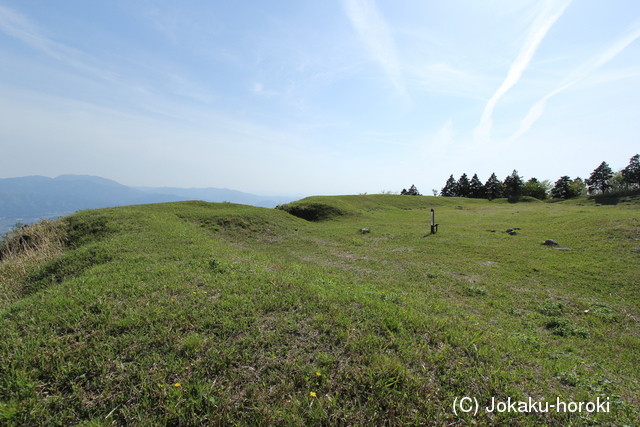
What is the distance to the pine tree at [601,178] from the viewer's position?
6950 cm

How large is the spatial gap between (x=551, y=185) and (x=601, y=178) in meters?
12.0

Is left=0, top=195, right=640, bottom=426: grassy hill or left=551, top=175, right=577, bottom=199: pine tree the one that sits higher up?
left=551, top=175, right=577, bottom=199: pine tree

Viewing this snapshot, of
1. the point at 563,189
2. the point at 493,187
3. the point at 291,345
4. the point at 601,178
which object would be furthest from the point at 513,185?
the point at 291,345

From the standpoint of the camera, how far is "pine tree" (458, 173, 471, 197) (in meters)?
81.6

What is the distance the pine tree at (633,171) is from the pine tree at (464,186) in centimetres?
3411

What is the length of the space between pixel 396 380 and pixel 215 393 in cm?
253

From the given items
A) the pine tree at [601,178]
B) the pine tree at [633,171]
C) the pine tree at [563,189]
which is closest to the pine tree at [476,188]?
the pine tree at [563,189]

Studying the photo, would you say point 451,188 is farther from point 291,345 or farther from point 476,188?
point 291,345

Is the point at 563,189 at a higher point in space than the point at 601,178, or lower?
lower

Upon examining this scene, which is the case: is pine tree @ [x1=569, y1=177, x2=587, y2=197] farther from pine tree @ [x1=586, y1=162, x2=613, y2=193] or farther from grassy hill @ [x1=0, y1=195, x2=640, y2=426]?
grassy hill @ [x1=0, y1=195, x2=640, y2=426]

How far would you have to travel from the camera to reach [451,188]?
85250mm

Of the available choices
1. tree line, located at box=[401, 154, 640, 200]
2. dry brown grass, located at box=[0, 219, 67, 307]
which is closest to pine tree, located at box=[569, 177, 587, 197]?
tree line, located at box=[401, 154, 640, 200]

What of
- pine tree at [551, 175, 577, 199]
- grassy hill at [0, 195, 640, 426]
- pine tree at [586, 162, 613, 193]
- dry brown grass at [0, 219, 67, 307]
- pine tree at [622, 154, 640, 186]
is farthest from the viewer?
pine tree at [551, 175, 577, 199]

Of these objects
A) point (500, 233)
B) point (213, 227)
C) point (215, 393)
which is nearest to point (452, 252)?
point (500, 233)
